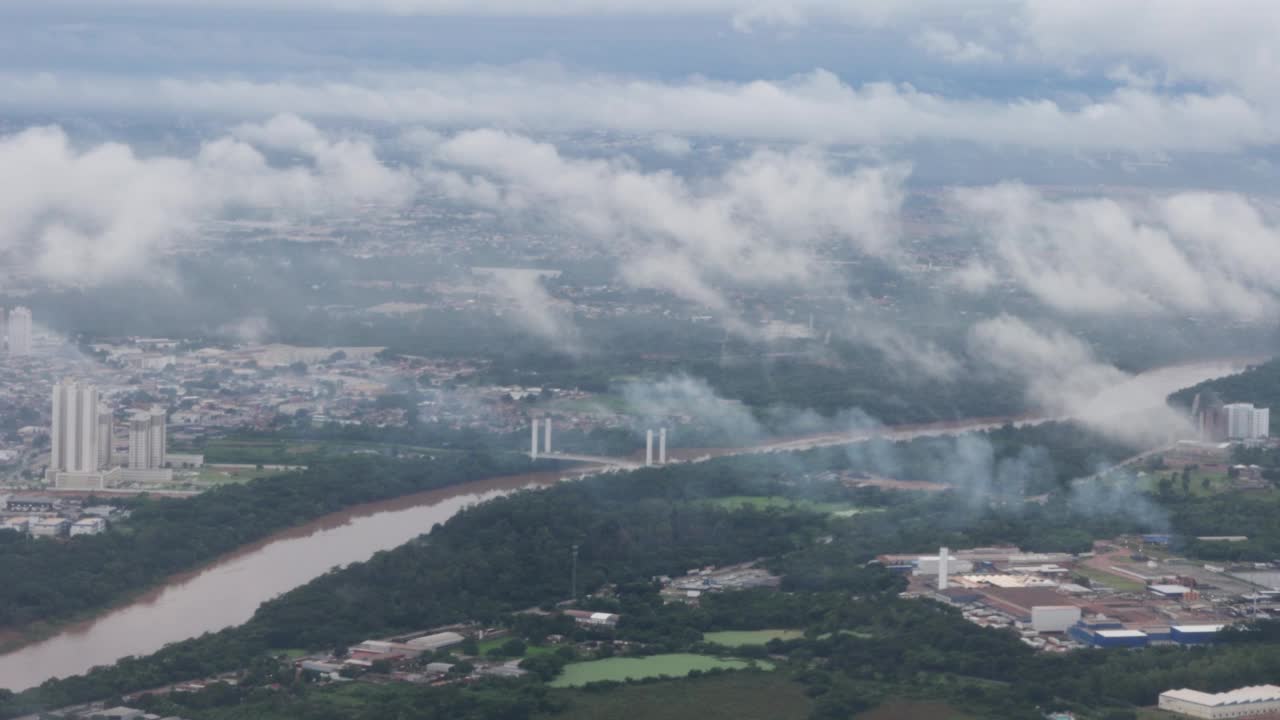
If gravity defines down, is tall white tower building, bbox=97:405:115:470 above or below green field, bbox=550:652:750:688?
above

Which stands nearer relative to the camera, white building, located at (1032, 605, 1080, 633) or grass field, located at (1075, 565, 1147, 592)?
white building, located at (1032, 605, 1080, 633)

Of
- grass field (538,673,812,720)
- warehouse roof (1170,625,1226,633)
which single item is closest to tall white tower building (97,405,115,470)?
grass field (538,673,812,720)

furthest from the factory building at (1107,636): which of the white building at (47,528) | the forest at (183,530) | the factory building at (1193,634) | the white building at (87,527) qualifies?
the white building at (47,528)

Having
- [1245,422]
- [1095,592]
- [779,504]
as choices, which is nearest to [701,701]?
[1095,592]

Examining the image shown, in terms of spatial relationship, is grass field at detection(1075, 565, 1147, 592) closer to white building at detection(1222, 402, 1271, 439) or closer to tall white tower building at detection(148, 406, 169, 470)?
white building at detection(1222, 402, 1271, 439)

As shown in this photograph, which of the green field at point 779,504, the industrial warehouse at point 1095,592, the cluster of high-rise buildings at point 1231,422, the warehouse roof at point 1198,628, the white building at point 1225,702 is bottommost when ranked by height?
the white building at point 1225,702

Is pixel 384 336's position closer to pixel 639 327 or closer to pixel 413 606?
pixel 639 327

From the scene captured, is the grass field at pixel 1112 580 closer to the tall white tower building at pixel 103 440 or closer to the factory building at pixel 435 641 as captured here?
the factory building at pixel 435 641
